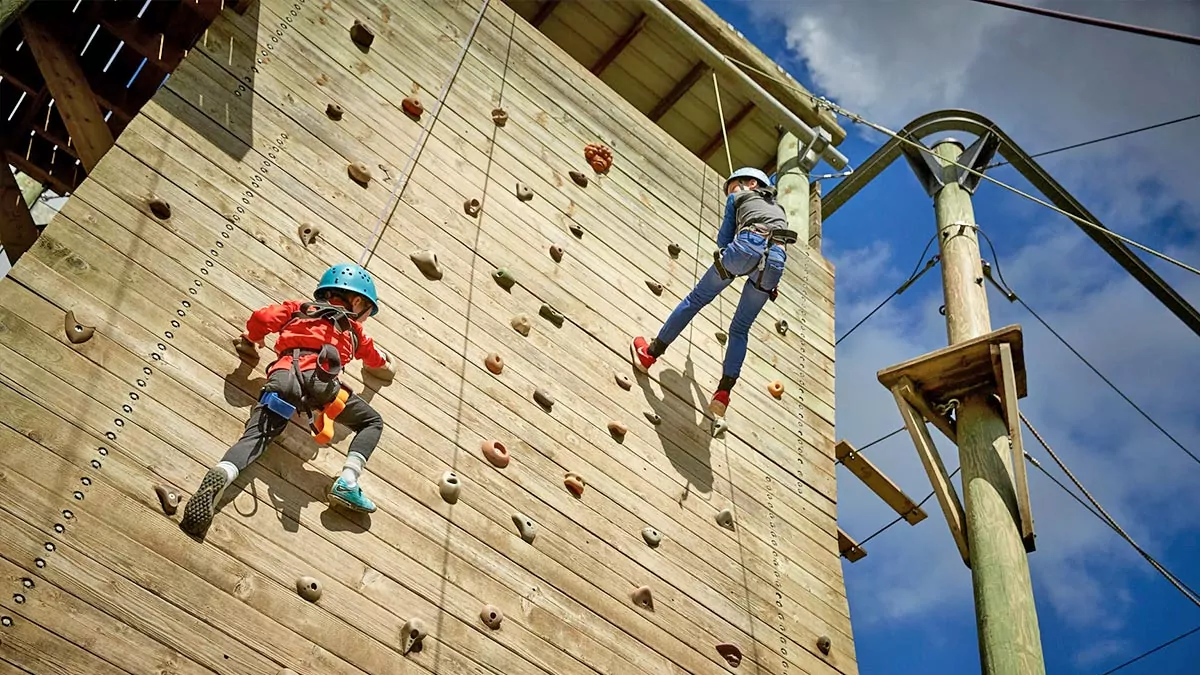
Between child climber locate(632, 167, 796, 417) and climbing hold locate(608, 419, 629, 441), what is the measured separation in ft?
1.50

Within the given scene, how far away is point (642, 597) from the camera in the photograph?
4.59m

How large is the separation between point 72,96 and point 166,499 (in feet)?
7.66

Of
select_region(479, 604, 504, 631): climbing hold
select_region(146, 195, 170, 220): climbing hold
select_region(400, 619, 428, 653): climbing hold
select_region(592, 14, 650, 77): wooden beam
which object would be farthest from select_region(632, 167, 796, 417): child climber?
select_region(592, 14, 650, 77): wooden beam

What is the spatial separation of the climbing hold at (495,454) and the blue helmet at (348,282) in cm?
71

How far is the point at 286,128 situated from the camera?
482 centimetres

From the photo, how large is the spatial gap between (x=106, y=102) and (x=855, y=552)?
16.1ft

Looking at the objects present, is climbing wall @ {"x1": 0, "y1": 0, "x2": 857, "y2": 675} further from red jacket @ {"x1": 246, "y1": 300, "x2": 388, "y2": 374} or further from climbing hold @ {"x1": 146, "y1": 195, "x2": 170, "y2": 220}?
red jacket @ {"x1": 246, "y1": 300, "x2": 388, "y2": 374}

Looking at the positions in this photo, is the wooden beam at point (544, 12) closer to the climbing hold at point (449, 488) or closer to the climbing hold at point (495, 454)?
the climbing hold at point (495, 454)

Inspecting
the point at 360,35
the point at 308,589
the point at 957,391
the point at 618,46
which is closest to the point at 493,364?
the point at 308,589

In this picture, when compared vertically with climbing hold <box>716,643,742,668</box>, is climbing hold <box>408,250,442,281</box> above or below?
above

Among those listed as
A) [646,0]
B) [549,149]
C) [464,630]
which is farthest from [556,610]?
[646,0]

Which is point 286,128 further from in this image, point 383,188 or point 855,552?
point 855,552

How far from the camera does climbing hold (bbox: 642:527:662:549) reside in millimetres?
4855

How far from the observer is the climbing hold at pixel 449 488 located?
4227 millimetres
